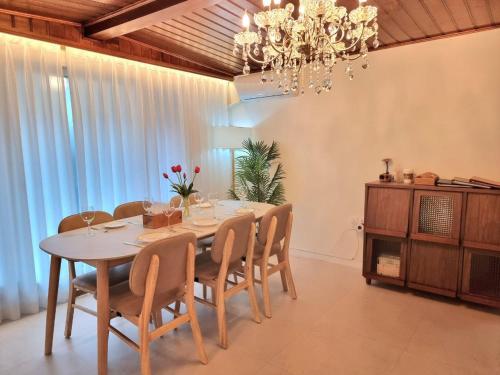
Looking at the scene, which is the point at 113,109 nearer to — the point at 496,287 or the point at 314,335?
the point at 314,335

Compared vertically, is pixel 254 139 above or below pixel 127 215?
above

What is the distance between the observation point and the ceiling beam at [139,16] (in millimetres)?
2408

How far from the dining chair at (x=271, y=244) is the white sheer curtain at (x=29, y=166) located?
6.10 ft

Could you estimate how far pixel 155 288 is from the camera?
1941 mm

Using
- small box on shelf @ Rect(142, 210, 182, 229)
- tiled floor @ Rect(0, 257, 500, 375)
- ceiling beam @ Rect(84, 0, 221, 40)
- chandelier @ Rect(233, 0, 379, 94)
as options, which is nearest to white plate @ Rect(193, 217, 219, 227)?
small box on shelf @ Rect(142, 210, 182, 229)

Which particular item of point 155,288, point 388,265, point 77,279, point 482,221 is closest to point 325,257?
point 388,265

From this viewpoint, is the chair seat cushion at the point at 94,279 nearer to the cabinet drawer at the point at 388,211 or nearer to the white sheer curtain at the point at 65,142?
the white sheer curtain at the point at 65,142

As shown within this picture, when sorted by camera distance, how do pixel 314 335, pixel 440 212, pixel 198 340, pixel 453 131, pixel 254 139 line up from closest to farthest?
1. pixel 198 340
2. pixel 314 335
3. pixel 440 212
4. pixel 453 131
5. pixel 254 139

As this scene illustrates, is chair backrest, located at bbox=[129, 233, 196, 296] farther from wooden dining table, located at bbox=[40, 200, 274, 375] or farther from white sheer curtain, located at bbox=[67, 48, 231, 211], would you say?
white sheer curtain, located at bbox=[67, 48, 231, 211]

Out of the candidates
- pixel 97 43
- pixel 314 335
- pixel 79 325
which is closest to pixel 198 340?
pixel 314 335

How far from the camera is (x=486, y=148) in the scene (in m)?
3.08

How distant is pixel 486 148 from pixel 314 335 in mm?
2341

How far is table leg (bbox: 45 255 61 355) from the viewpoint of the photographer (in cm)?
226

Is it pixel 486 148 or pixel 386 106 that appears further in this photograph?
pixel 386 106
